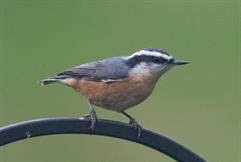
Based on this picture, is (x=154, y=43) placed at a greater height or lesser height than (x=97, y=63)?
lesser

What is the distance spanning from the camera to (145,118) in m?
7.00

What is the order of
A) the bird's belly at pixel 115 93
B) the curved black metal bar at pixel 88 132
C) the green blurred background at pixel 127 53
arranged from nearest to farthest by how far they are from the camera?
the curved black metal bar at pixel 88 132 → the bird's belly at pixel 115 93 → the green blurred background at pixel 127 53

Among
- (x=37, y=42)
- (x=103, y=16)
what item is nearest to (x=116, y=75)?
(x=37, y=42)

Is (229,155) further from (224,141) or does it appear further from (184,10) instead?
(184,10)

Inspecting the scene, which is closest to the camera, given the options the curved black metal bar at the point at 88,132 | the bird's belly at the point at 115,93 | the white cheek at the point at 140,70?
the curved black metal bar at the point at 88,132

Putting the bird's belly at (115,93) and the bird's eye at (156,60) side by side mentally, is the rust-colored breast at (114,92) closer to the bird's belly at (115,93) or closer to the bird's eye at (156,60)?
the bird's belly at (115,93)

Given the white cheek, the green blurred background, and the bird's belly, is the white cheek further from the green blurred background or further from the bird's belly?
the green blurred background

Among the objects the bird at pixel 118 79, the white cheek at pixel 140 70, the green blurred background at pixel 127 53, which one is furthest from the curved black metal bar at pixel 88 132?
the green blurred background at pixel 127 53

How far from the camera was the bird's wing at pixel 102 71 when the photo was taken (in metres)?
4.15

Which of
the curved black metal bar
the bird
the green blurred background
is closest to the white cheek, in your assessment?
the bird

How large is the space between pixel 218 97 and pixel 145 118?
0.97 metres

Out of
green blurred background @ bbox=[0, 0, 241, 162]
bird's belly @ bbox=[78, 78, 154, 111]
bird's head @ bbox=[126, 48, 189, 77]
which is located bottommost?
green blurred background @ bbox=[0, 0, 241, 162]

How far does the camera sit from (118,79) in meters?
4.19

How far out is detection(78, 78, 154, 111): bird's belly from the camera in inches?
161
